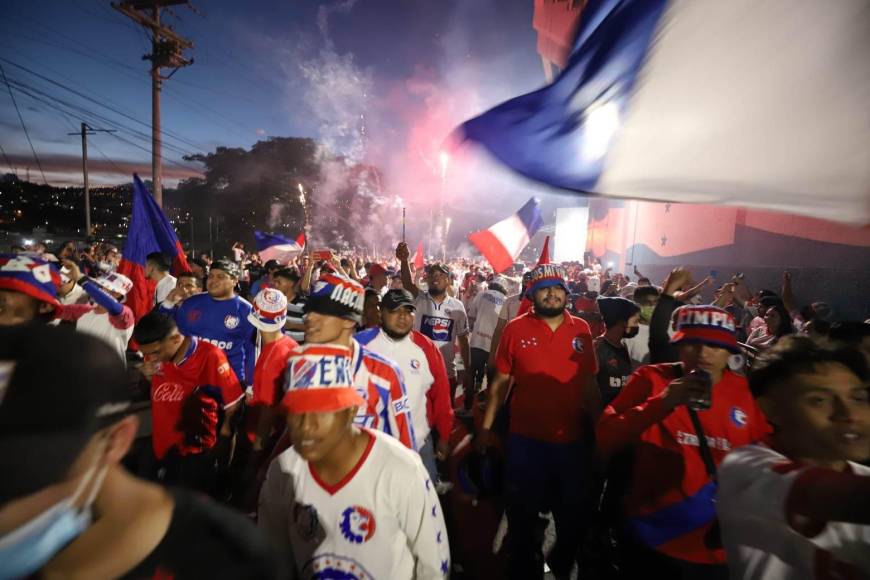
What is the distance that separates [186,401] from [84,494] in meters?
2.72

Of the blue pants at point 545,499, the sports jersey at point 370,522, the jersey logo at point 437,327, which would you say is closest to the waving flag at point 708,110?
the sports jersey at point 370,522

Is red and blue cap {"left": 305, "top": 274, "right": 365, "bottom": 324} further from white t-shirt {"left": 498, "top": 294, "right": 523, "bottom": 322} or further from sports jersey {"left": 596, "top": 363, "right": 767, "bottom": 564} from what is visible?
white t-shirt {"left": 498, "top": 294, "right": 523, "bottom": 322}

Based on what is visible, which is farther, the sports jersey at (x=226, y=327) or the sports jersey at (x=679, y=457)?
the sports jersey at (x=226, y=327)

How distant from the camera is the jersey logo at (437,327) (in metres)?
5.92

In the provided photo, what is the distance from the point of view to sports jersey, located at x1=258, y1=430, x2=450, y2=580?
1.81m

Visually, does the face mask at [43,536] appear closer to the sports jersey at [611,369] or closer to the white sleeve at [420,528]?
the white sleeve at [420,528]

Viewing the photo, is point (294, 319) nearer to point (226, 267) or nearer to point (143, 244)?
point (226, 267)

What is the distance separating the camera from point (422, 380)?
3588mm

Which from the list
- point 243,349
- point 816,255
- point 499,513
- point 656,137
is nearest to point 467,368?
point 499,513

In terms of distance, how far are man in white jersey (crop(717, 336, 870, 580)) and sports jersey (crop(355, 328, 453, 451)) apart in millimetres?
2283

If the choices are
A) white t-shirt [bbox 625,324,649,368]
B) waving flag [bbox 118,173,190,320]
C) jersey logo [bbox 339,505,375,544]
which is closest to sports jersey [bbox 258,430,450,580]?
jersey logo [bbox 339,505,375,544]

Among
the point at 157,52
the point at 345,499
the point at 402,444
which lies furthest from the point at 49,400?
the point at 157,52

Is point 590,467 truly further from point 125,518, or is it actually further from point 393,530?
point 125,518

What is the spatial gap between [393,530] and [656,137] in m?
2.16
